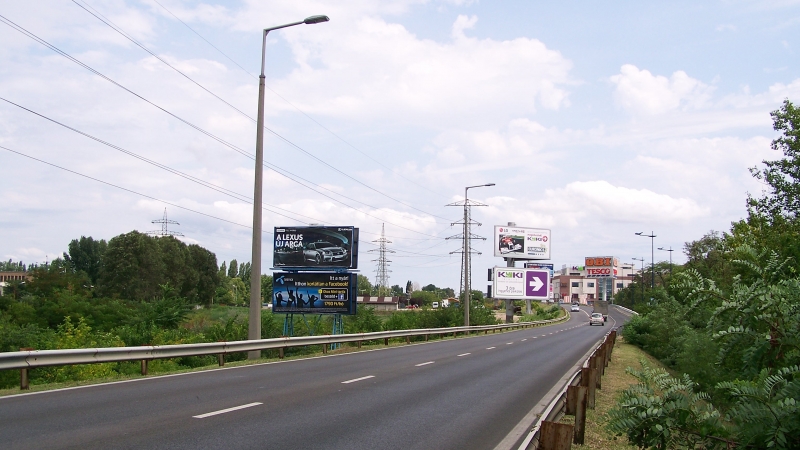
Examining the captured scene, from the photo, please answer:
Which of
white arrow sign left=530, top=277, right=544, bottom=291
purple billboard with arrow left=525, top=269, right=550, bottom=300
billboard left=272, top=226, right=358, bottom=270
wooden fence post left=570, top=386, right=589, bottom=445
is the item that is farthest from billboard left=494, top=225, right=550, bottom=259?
wooden fence post left=570, top=386, right=589, bottom=445

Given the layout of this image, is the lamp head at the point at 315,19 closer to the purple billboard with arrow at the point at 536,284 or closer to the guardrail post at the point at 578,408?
the guardrail post at the point at 578,408

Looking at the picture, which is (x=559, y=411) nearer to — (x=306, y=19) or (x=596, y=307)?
(x=306, y=19)

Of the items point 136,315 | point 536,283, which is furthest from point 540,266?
point 136,315

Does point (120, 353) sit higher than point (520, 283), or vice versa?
point (520, 283)

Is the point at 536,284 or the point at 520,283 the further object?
the point at 536,284

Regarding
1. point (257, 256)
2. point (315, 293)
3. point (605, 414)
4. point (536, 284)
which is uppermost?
point (257, 256)

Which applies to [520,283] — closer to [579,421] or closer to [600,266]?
[579,421]

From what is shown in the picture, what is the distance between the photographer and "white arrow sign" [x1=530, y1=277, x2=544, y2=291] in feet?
302

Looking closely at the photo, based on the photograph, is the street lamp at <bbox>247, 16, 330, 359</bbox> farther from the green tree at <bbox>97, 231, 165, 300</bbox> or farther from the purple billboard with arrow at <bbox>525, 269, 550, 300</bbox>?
the green tree at <bbox>97, 231, 165, 300</bbox>

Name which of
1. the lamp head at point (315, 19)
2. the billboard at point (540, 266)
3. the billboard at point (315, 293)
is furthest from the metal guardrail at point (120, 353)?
the billboard at point (540, 266)

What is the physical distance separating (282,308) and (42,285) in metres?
44.1

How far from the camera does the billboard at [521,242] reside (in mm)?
97688

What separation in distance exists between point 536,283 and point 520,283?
2.17m

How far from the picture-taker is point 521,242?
9856cm
